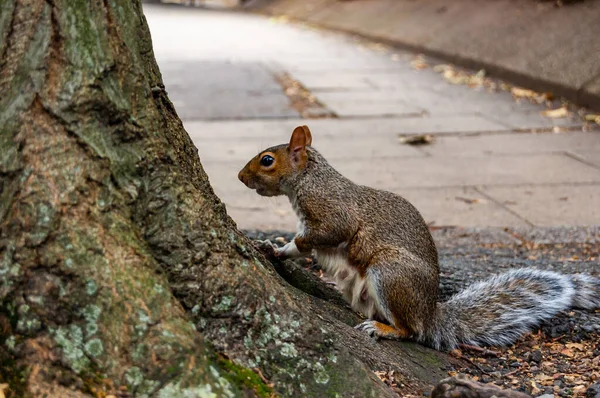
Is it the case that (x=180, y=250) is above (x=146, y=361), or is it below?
above

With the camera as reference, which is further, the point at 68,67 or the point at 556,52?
the point at 556,52

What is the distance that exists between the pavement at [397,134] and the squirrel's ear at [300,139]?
160cm

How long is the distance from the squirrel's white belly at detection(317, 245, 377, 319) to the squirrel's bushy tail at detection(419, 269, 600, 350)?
0.79 ft

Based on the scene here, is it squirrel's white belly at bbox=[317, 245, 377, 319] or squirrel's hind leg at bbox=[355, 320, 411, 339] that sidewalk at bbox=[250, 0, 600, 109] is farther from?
squirrel's hind leg at bbox=[355, 320, 411, 339]

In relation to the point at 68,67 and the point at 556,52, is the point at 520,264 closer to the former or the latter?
the point at 68,67

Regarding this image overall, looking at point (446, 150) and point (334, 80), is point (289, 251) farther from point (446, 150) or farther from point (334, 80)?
point (334, 80)

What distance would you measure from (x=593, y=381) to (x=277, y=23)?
700 inches

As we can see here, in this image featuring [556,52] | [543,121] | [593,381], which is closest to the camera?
[593,381]

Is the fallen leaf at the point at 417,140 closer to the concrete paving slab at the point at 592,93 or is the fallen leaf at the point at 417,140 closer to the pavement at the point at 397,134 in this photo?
the pavement at the point at 397,134

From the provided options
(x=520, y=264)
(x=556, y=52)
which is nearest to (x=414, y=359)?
(x=520, y=264)

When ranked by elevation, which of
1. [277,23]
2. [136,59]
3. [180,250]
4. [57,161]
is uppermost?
[136,59]

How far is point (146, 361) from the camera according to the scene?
6.85 feet

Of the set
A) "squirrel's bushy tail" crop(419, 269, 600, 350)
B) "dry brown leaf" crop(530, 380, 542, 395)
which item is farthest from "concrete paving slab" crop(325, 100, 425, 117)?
"dry brown leaf" crop(530, 380, 542, 395)

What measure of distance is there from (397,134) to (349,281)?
181 inches
